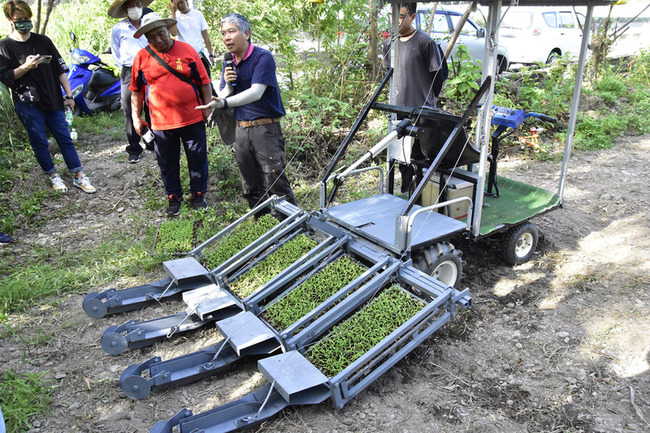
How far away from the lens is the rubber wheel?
15.3ft

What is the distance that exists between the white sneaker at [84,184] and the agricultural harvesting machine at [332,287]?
266 centimetres

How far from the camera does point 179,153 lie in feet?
18.0

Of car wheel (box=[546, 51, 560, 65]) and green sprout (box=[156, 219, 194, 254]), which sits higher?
car wheel (box=[546, 51, 560, 65])

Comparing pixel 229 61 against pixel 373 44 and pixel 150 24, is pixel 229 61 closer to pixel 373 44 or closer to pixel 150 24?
pixel 150 24

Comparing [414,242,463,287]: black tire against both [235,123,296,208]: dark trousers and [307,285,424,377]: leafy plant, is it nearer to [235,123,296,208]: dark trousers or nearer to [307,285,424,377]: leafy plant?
[307,285,424,377]: leafy plant

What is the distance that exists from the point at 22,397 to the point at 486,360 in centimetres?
318

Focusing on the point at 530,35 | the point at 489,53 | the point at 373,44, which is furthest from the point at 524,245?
the point at 530,35

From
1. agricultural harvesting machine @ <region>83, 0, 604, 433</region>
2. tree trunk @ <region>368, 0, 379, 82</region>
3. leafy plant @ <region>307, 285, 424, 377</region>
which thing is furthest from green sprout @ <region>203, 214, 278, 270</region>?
tree trunk @ <region>368, 0, 379, 82</region>

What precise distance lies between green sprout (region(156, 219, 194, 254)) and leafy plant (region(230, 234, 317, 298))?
1.16 metres

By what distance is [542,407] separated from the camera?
3.10m

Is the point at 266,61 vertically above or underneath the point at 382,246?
above

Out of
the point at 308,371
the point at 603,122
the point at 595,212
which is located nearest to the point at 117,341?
the point at 308,371

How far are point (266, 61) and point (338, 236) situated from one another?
1794 millimetres

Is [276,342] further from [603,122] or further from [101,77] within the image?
[603,122]
